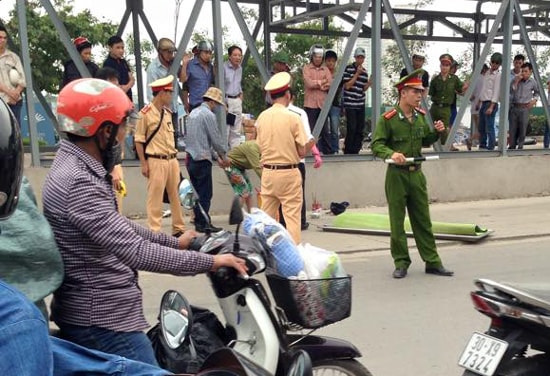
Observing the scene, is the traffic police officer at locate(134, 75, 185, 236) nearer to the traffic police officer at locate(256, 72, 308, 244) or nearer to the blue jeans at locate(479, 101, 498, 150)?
the traffic police officer at locate(256, 72, 308, 244)

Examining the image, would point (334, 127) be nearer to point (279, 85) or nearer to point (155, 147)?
point (155, 147)

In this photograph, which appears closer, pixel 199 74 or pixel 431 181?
pixel 199 74

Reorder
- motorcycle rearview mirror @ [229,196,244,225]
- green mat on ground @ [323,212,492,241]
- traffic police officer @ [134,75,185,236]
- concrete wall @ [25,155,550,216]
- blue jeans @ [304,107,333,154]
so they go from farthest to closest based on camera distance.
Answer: blue jeans @ [304,107,333,154] → concrete wall @ [25,155,550,216] → green mat on ground @ [323,212,492,241] → traffic police officer @ [134,75,185,236] → motorcycle rearview mirror @ [229,196,244,225]

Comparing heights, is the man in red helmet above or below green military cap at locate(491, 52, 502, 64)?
below

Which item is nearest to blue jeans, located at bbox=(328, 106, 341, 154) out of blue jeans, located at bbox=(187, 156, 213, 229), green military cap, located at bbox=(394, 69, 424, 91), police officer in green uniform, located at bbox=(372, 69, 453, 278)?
blue jeans, located at bbox=(187, 156, 213, 229)

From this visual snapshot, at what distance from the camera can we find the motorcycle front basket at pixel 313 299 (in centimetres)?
A: 256

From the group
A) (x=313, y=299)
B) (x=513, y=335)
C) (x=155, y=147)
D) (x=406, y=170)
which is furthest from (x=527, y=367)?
(x=155, y=147)

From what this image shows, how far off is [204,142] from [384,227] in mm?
2669

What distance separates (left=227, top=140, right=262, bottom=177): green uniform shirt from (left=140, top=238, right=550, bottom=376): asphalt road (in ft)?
5.69

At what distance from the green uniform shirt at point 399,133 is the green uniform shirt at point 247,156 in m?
2.24

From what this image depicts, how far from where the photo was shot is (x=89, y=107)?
218 cm

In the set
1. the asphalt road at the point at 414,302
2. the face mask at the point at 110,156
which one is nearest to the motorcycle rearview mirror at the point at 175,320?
the face mask at the point at 110,156

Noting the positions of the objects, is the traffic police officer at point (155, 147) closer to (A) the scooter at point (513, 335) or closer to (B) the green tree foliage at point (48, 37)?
(A) the scooter at point (513, 335)

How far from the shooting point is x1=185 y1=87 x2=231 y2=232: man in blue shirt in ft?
25.0
